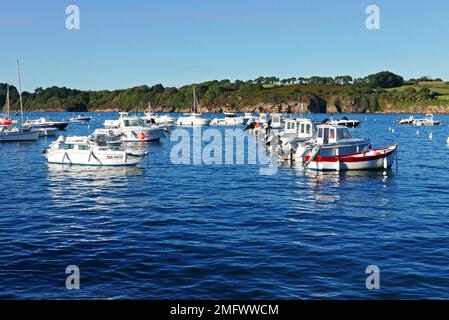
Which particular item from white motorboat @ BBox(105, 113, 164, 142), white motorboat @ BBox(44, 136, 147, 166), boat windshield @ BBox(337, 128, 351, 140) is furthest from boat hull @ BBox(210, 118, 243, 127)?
boat windshield @ BBox(337, 128, 351, 140)

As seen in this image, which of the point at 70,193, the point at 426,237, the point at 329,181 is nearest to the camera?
the point at 426,237

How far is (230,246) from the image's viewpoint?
2116 centimetres

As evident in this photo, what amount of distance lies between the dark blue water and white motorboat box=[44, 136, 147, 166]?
3.70 metres

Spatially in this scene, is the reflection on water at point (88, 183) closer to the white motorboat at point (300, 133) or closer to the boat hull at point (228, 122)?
the white motorboat at point (300, 133)

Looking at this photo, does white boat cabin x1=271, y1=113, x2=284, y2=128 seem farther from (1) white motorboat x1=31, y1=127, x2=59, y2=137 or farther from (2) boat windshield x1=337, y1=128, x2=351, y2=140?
(2) boat windshield x1=337, y1=128, x2=351, y2=140

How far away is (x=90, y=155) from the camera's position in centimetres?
4744

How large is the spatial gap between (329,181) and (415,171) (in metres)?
12.3

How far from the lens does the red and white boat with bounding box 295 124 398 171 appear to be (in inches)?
1770

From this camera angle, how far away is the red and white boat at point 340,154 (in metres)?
45.0

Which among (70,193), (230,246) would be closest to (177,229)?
(230,246)

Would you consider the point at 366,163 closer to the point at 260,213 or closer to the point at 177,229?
the point at 260,213

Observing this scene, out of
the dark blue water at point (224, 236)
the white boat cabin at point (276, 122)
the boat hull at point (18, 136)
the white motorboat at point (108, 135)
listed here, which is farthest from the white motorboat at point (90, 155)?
the white boat cabin at point (276, 122)

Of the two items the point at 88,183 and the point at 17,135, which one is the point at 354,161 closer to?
the point at 88,183

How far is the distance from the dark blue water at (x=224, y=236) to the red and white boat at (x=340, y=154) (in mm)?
1860
